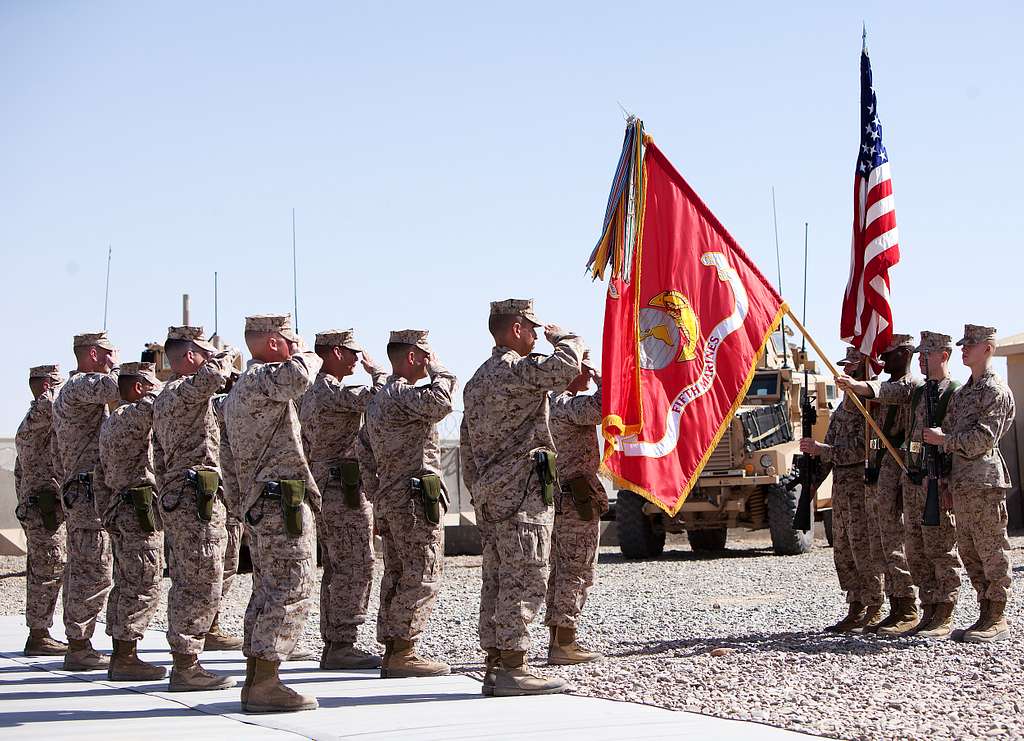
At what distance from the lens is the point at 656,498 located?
6816 millimetres

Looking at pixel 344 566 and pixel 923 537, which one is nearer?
pixel 344 566

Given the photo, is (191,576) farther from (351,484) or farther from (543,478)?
(543,478)

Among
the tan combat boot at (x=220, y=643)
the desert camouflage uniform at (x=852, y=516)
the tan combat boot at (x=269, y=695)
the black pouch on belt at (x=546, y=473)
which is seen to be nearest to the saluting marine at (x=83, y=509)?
the tan combat boot at (x=220, y=643)

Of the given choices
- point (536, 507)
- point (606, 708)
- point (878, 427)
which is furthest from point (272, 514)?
point (878, 427)

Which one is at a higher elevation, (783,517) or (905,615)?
(783,517)

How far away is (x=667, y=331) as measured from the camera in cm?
724

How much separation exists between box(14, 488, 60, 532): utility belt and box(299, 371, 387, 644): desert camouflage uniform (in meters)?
1.95

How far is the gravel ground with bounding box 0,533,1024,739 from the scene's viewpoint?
18.3ft

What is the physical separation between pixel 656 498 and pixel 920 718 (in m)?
1.79

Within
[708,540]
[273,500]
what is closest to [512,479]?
[273,500]

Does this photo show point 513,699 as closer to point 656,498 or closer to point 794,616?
point 656,498

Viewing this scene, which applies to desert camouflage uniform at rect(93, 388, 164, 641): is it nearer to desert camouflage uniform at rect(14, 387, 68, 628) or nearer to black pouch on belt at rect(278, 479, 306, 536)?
desert camouflage uniform at rect(14, 387, 68, 628)

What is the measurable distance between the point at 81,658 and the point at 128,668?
2.18 ft

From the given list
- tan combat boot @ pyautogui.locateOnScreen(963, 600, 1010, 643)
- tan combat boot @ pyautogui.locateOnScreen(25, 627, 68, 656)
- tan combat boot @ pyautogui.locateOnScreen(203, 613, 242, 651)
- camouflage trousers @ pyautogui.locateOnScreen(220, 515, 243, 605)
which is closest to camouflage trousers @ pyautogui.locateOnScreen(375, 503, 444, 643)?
camouflage trousers @ pyautogui.locateOnScreen(220, 515, 243, 605)
